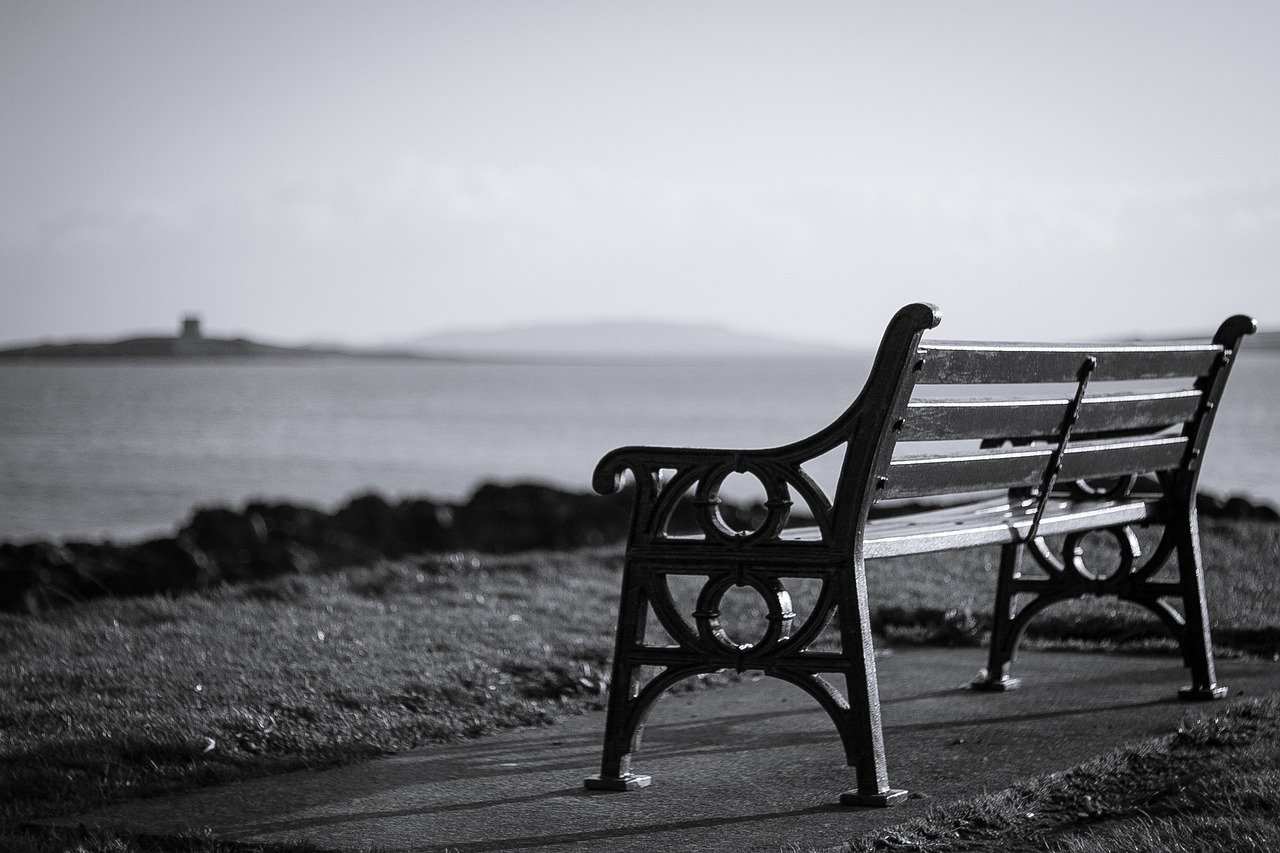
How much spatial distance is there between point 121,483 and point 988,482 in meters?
38.2

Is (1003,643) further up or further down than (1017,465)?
further down

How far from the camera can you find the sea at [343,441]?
3519 centimetres

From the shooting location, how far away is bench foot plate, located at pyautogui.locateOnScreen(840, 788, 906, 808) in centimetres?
→ 346

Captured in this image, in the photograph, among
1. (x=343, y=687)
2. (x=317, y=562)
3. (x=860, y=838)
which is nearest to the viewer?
(x=860, y=838)

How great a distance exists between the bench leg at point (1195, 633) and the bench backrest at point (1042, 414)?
26cm

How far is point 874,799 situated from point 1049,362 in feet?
4.74

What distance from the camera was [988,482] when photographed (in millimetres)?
4207

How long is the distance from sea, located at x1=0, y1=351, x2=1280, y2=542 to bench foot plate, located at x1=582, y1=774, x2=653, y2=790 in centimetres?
2525

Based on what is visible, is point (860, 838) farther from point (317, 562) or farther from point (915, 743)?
point (317, 562)

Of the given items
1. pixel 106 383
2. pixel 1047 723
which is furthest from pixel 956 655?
pixel 106 383

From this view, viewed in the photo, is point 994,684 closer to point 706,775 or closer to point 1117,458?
point 1117,458

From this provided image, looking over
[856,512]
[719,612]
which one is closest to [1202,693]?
[856,512]

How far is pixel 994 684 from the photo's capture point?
192 inches

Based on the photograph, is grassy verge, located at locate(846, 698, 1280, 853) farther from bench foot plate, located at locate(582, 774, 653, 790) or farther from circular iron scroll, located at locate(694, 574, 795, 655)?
bench foot plate, located at locate(582, 774, 653, 790)
